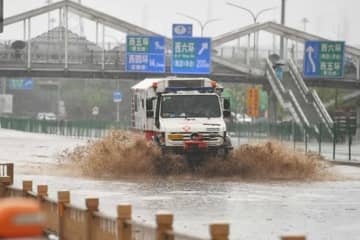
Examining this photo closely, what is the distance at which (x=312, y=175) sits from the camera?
106ft

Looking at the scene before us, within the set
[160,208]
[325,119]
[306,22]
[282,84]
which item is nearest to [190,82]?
[160,208]

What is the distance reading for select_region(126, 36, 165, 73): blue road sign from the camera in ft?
243

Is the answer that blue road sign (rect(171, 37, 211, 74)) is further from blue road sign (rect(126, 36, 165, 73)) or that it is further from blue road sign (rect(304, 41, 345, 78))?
blue road sign (rect(304, 41, 345, 78))

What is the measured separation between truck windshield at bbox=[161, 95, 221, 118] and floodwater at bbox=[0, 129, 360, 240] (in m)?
1.83

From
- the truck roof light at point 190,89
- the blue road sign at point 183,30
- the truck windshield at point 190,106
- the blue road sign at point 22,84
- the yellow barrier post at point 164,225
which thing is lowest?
the yellow barrier post at point 164,225

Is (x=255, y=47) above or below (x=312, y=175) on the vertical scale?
above

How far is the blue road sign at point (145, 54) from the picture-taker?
2911 inches

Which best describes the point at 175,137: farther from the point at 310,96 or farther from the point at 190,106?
the point at 310,96

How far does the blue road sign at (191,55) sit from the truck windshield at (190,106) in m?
41.8

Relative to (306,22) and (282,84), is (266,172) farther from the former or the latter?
(306,22)

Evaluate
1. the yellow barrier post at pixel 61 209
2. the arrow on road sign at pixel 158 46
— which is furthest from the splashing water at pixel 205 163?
the arrow on road sign at pixel 158 46

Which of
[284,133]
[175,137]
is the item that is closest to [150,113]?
[175,137]

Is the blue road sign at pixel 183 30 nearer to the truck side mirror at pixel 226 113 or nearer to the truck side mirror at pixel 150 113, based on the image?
the truck side mirror at pixel 150 113

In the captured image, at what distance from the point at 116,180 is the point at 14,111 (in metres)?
142
